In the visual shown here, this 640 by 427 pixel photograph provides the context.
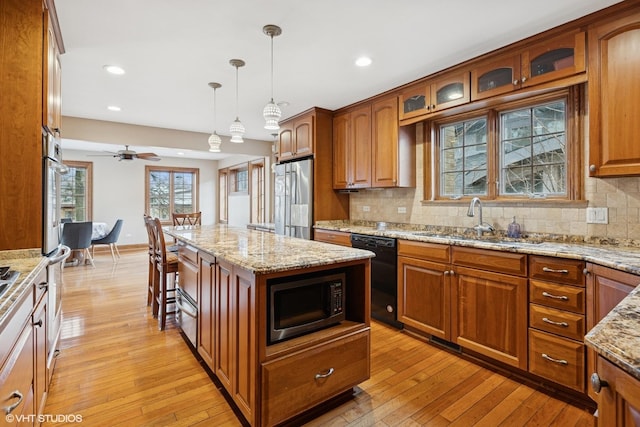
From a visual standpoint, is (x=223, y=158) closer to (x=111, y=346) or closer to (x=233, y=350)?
(x=111, y=346)

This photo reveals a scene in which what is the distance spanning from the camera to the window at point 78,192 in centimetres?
721

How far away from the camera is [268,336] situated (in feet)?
5.37

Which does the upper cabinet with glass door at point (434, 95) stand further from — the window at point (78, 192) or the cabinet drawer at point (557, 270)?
the window at point (78, 192)

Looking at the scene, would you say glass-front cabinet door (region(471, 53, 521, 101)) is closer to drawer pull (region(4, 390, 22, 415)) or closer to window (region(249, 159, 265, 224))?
drawer pull (region(4, 390, 22, 415))

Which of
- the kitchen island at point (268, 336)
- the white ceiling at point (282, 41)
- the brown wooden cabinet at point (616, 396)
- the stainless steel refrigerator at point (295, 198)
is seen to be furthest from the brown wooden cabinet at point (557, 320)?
the stainless steel refrigerator at point (295, 198)

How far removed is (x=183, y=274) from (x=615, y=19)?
3568mm

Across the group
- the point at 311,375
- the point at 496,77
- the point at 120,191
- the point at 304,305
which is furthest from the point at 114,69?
the point at 120,191

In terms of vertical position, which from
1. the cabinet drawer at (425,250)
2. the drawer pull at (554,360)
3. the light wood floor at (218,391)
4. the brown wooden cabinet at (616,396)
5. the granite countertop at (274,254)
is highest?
the granite countertop at (274,254)

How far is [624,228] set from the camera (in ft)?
7.15

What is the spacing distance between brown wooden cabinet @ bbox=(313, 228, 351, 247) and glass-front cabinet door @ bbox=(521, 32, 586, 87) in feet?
6.95

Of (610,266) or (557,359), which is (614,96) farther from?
(557,359)

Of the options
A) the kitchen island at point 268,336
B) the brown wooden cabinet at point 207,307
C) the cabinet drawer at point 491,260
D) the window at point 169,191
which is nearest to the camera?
the kitchen island at point 268,336

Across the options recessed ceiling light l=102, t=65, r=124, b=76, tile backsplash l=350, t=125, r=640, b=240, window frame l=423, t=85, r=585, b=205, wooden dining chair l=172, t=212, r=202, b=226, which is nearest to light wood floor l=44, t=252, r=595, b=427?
tile backsplash l=350, t=125, r=640, b=240

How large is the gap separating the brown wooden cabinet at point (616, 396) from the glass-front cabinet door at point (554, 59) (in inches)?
87.0
